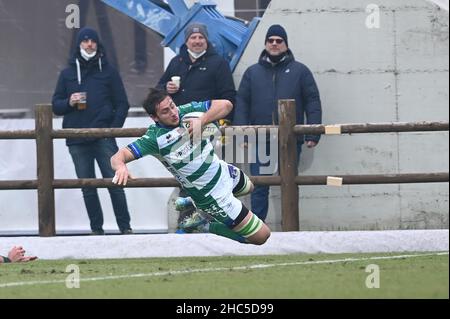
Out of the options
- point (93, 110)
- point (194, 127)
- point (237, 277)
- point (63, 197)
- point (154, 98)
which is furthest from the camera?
point (63, 197)

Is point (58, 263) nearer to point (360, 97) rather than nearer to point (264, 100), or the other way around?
point (264, 100)

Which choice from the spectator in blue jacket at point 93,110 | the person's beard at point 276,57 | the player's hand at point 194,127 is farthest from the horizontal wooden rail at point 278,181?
the player's hand at point 194,127

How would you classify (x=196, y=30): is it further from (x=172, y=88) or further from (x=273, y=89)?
(x=273, y=89)

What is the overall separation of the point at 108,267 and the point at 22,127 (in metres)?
3.69

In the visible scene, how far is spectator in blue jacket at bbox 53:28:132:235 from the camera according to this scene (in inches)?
528

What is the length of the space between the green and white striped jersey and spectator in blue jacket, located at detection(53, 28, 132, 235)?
91.7 inches

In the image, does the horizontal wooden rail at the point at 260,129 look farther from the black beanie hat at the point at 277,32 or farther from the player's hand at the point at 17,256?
the player's hand at the point at 17,256

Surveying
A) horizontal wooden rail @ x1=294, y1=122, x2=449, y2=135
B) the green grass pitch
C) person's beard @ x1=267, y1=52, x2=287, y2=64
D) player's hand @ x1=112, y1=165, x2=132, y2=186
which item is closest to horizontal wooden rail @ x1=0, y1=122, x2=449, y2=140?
horizontal wooden rail @ x1=294, y1=122, x2=449, y2=135

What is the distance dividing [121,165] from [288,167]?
9.57 feet

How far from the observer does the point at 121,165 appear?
404 inches

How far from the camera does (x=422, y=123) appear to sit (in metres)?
12.6

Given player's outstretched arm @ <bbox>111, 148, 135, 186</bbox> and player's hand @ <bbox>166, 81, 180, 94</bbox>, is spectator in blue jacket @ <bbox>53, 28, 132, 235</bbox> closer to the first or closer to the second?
player's hand @ <bbox>166, 81, 180, 94</bbox>

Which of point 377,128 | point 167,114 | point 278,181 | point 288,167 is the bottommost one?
point 278,181

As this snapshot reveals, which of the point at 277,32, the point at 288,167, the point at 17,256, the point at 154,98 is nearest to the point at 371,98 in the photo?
the point at 277,32
